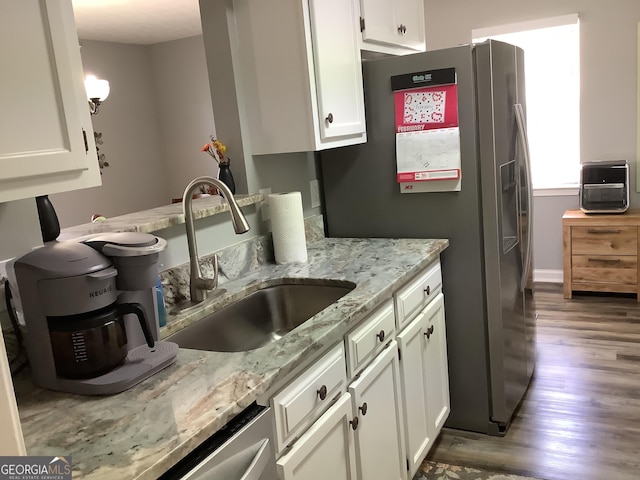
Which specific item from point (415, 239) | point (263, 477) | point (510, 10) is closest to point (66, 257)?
point (263, 477)

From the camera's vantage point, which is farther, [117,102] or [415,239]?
[117,102]

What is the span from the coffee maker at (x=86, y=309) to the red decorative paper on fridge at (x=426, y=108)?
4.94ft

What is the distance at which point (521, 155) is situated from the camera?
8.91ft

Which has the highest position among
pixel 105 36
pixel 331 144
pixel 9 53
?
pixel 105 36

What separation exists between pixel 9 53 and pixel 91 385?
2.33ft

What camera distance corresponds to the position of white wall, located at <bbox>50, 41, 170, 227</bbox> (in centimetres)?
629

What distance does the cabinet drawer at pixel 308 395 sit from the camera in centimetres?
139

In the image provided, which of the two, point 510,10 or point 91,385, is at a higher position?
point 510,10

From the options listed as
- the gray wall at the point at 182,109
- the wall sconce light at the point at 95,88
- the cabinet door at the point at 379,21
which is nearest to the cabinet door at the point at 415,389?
the cabinet door at the point at 379,21

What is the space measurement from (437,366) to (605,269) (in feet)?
7.92

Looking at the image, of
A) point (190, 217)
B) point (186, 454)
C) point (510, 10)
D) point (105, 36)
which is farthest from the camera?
point (105, 36)

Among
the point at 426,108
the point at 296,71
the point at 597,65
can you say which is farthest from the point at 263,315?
the point at 597,65

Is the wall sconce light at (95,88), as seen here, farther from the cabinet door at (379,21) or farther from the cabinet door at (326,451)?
the cabinet door at (326,451)

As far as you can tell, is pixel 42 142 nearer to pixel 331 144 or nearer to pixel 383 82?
pixel 331 144
